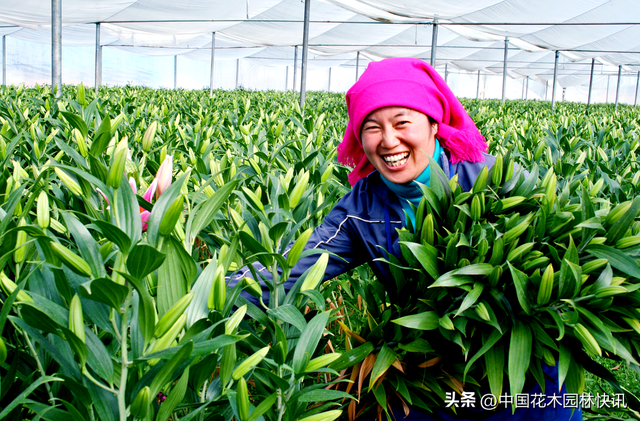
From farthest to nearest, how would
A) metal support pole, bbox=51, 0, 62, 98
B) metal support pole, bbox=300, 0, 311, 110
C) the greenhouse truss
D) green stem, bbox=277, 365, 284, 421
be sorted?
the greenhouse truss → metal support pole, bbox=300, 0, 311, 110 → metal support pole, bbox=51, 0, 62, 98 → green stem, bbox=277, 365, 284, 421

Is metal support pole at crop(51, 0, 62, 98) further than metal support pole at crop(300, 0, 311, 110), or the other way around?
metal support pole at crop(300, 0, 311, 110)

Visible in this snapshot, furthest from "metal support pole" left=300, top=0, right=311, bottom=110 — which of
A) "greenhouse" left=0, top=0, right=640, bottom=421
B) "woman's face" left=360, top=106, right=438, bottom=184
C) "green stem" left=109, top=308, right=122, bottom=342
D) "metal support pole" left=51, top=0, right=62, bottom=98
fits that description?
"green stem" left=109, top=308, right=122, bottom=342

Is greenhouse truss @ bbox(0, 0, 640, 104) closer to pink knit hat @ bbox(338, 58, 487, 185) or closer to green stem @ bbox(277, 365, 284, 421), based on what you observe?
pink knit hat @ bbox(338, 58, 487, 185)

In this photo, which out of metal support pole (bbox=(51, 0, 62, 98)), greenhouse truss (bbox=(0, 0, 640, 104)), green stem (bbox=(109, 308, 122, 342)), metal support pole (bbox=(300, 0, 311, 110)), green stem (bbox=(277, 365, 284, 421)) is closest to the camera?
green stem (bbox=(109, 308, 122, 342))

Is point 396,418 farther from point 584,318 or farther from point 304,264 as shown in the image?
point 584,318

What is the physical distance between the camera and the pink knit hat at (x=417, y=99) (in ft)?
5.41

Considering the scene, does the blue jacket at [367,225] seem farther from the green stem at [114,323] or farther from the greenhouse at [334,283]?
the green stem at [114,323]

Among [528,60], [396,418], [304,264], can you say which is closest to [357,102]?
[304,264]

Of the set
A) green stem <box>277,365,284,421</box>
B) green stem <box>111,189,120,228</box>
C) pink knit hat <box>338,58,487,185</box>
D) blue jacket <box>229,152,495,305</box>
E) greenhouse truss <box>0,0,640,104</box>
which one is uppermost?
greenhouse truss <box>0,0,640,104</box>

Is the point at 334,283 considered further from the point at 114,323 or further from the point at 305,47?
the point at 305,47

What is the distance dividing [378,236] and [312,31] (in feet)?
59.3

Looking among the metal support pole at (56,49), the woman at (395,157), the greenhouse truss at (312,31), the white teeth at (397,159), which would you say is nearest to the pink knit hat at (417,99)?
the woman at (395,157)

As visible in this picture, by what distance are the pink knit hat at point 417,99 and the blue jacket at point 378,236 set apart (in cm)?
7

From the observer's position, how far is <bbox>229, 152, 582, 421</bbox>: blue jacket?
5.47 feet
